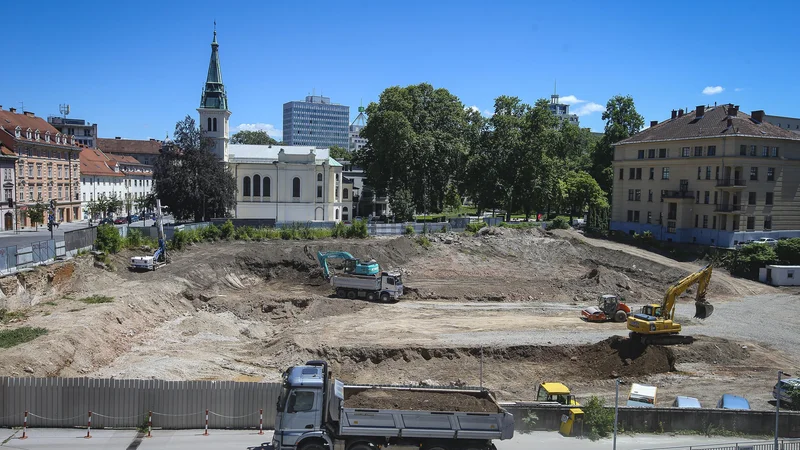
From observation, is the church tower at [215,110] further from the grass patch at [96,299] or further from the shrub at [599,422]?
the shrub at [599,422]

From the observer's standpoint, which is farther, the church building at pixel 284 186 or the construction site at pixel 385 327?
the church building at pixel 284 186

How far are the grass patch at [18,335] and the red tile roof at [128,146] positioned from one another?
89.0 meters

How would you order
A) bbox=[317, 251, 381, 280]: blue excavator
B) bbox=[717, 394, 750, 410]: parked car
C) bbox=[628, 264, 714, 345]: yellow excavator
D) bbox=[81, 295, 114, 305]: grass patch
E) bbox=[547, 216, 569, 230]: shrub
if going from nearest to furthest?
bbox=[717, 394, 750, 410]: parked car < bbox=[628, 264, 714, 345]: yellow excavator < bbox=[81, 295, 114, 305]: grass patch < bbox=[317, 251, 381, 280]: blue excavator < bbox=[547, 216, 569, 230]: shrub

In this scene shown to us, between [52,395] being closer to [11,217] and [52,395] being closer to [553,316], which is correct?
[553,316]

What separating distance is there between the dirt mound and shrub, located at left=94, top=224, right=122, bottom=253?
93.5ft

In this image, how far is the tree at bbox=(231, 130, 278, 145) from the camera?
13262cm

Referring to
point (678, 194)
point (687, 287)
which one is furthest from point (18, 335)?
point (678, 194)

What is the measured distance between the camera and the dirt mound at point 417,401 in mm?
15555

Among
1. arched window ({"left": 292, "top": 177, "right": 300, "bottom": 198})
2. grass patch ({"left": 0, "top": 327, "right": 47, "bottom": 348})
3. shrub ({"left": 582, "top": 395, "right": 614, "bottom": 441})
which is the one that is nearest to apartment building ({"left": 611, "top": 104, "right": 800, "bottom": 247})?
arched window ({"left": 292, "top": 177, "right": 300, "bottom": 198})

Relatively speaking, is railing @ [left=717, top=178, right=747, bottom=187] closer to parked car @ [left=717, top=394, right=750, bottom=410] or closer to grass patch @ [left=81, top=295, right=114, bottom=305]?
parked car @ [left=717, top=394, right=750, bottom=410]

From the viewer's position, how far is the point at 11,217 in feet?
173

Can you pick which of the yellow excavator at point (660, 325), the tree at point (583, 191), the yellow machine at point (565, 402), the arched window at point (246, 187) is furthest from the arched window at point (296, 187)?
the yellow machine at point (565, 402)

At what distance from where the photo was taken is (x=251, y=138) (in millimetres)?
136375

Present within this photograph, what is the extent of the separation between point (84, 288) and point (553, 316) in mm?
27273
